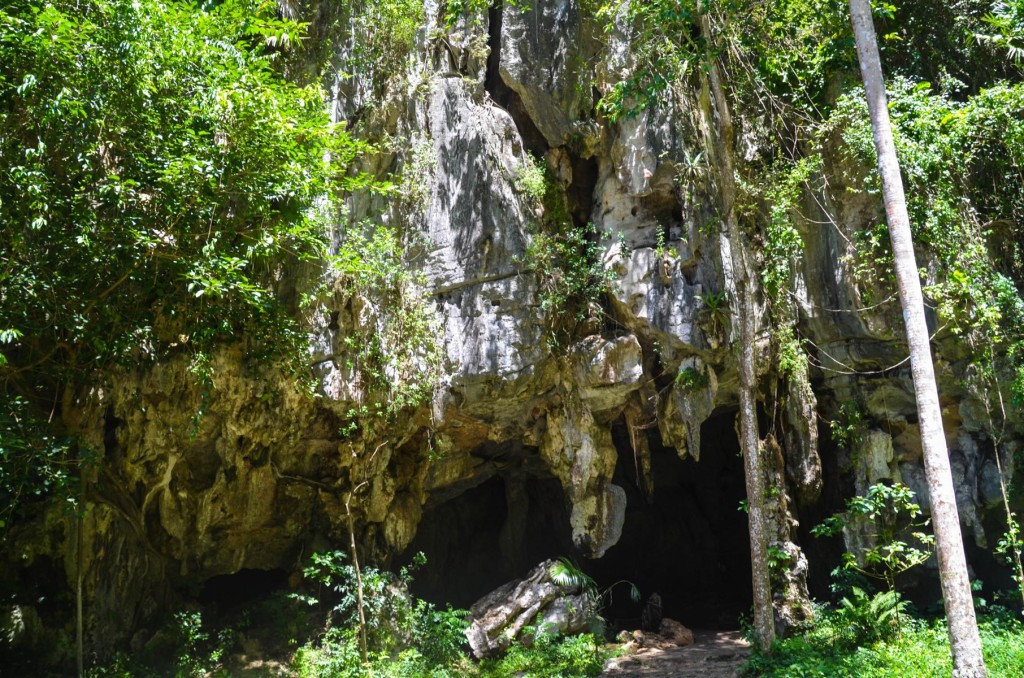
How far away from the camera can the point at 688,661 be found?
1060 centimetres

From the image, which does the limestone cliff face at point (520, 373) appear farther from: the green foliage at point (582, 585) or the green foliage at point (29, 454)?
the green foliage at point (29, 454)

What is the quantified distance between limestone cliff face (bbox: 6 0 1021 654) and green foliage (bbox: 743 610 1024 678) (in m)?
1.32

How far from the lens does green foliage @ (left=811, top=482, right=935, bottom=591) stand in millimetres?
8555

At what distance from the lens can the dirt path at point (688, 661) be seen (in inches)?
383

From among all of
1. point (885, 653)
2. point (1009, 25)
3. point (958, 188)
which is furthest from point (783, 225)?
point (885, 653)

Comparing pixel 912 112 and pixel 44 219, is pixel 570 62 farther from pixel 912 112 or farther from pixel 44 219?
pixel 44 219

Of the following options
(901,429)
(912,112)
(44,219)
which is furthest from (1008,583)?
(44,219)

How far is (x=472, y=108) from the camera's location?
11352 mm

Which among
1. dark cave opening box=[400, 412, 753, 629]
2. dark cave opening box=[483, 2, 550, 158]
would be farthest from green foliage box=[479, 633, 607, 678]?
dark cave opening box=[483, 2, 550, 158]

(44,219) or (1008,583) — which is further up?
(44,219)

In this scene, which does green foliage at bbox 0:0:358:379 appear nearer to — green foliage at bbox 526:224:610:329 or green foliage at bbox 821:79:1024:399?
green foliage at bbox 526:224:610:329

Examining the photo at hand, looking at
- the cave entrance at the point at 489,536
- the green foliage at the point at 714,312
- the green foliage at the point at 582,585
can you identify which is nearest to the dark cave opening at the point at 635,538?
the cave entrance at the point at 489,536

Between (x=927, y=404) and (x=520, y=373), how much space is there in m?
5.41

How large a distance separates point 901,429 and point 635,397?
3880 millimetres
